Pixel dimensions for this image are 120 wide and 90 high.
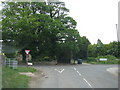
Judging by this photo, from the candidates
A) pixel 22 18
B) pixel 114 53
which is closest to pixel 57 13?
pixel 22 18

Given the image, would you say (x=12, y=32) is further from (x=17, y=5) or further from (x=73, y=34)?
(x=73, y=34)

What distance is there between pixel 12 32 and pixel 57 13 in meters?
14.1

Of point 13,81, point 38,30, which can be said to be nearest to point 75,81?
point 13,81

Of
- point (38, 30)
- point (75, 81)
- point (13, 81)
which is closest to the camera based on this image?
point (13, 81)

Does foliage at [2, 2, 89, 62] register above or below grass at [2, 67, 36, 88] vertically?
above

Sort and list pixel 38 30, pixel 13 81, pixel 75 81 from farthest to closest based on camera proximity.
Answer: pixel 38 30 < pixel 75 81 < pixel 13 81

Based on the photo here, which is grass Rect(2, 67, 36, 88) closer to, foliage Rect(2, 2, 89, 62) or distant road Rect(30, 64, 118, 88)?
distant road Rect(30, 64, 118, 88)

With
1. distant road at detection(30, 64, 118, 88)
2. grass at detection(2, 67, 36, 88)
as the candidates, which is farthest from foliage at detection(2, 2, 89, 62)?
grass at detection(2, 67, 36, 88)

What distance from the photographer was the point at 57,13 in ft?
183

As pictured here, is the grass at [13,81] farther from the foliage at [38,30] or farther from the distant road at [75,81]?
the foliage at [38,30]

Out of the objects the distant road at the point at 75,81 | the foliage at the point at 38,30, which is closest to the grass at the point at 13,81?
the distant road at the point at 75,81

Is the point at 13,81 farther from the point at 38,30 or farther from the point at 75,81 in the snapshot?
the point at 38,30

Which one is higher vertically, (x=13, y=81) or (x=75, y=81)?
(x=13, y=81)

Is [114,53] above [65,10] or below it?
below
